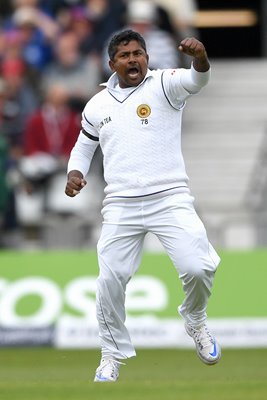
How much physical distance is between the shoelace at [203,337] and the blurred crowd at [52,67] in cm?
597

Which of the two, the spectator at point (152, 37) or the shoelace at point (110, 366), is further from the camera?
the spectator at point (152, 37)

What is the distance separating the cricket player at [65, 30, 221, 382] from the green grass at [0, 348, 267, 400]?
0.62 m

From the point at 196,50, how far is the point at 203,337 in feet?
6.59

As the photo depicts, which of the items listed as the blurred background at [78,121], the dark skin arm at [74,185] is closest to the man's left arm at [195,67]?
the dark skin arm at [74,185]

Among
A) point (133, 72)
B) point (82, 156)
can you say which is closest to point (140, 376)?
point (82, 156)

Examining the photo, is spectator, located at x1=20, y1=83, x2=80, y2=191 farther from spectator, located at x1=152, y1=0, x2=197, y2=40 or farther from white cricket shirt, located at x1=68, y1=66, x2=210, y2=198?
white cricket shirt, located at x1=68, y1=66, x2=210, y2=198

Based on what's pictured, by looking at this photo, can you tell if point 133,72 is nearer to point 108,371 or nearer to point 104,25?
point 108,371

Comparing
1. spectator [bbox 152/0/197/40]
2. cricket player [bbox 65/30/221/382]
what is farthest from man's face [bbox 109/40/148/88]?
spectator [bbox 152/0/197/40]

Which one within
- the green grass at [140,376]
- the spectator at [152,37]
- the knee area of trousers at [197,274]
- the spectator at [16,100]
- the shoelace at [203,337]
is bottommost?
the green grass at [140,376]

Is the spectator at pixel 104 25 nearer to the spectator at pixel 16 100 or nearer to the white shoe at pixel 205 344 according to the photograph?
the spectator at pixel 16 100

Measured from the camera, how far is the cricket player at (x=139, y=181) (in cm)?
1026

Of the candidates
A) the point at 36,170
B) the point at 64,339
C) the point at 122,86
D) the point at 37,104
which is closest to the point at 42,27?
the point at 37,104

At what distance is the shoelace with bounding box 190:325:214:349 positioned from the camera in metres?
10.6

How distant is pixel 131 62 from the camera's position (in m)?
10.2
